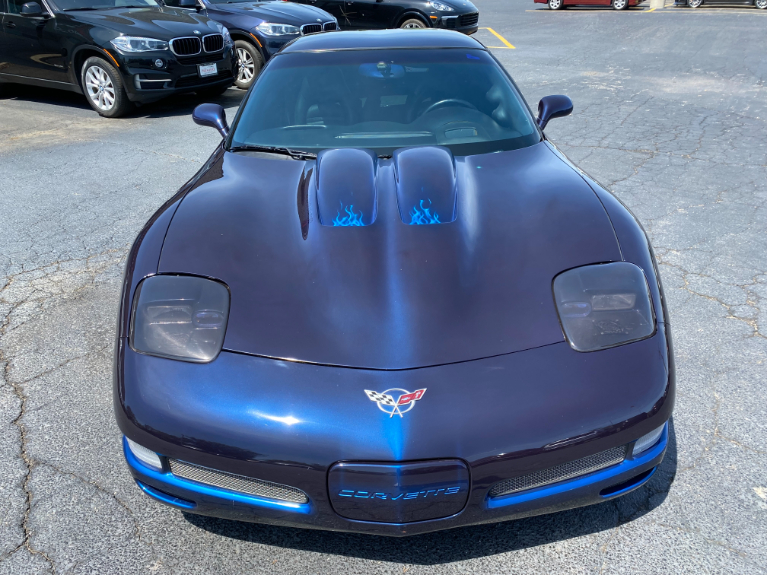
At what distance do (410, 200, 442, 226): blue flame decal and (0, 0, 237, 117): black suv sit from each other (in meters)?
6.17

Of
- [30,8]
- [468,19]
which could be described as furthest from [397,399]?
[468,19]

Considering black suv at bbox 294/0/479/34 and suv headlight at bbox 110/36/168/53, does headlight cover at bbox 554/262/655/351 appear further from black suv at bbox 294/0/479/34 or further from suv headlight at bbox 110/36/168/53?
black suv at bbox 294/0/479/34

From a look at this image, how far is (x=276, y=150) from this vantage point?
2902 mm

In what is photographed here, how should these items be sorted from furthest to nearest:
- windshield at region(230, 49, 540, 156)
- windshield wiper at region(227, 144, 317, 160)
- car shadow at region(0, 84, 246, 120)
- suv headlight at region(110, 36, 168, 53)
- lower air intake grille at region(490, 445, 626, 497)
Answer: car shadow at region(0, 84, 246, 120) → suv headlight at region(110, 36, 168, 53) → windshield at region(230, 49, 540, 156) → windshield wiper at region(227, 144, 317, 160) → lower air intake grille at region(490, 445, 626, 497)

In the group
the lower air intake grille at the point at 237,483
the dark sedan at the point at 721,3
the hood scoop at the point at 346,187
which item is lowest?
the dark sedan at the point at 721,3

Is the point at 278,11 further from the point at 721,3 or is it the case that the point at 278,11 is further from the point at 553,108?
the point at 721,3

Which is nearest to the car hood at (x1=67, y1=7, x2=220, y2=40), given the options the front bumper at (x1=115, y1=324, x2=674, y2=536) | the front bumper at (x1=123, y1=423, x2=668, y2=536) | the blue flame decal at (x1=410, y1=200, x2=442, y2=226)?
the blue flame decal at (x1=410, y1=200, x2=442, y2=226)

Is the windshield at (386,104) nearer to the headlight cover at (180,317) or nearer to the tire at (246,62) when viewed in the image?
the headlight cover at (180,317)

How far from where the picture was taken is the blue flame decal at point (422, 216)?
221 centimetres

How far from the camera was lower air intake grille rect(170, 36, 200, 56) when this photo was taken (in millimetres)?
7500

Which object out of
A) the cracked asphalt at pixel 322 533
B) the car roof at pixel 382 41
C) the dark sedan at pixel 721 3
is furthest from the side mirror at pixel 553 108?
the dark sedan at pixel 721 3

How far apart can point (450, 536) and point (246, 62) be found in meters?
8.31

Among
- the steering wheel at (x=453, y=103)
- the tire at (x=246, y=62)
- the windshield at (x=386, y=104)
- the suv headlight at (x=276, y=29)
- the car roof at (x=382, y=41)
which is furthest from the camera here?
the tire at (x=246, y=62)

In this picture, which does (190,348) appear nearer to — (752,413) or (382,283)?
(382,283)
